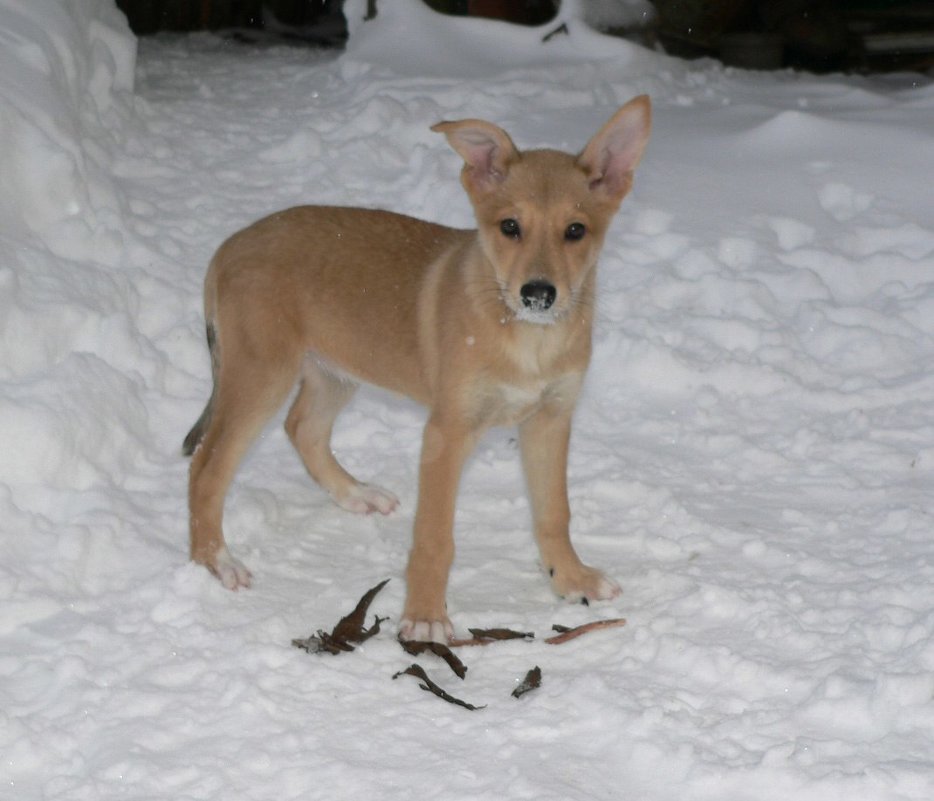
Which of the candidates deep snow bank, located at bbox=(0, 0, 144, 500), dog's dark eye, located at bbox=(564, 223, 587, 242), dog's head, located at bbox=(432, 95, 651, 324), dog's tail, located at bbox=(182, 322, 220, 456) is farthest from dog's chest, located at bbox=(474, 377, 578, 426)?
deep snow bank, located at bbox=(0, 0, 144, 500)

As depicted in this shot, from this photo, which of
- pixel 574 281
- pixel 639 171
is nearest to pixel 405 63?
pixel 639 171

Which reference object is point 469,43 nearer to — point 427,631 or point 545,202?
point 545,202

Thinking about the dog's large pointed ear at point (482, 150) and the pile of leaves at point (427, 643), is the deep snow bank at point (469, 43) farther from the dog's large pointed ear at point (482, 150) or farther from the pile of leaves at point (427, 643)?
the pile of leaves at point (427, 643)

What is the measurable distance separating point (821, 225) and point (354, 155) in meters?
3.31

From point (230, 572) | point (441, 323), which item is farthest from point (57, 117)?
point (230, 572)

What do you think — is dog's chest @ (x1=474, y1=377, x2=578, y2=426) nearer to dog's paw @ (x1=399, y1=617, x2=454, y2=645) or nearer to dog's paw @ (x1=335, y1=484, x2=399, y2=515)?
dog's paw @ (x1=399, y1=617, x2=454, y2=645)

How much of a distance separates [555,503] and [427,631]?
2.64 ft

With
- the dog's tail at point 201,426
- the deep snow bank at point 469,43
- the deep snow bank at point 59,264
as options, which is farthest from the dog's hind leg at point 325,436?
the deep snow bank at point 469,43

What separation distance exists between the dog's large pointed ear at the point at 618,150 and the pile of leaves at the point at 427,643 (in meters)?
1.62

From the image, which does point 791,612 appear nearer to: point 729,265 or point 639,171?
point 729,265

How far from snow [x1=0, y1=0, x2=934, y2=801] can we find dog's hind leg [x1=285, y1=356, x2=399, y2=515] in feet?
0.34

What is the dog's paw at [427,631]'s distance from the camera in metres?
4.51

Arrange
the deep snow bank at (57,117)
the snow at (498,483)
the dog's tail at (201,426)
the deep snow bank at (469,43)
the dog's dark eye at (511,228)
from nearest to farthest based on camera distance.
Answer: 1. the snow at (498,483)
2. the dog's dark eye at (511,228)
3. the dog's tail at (201,426)
4. the deep snow bank at (57,117)
5. the deep snow bank at (469,43)

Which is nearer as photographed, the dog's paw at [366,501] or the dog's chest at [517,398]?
the dog's chest at [517,398]
